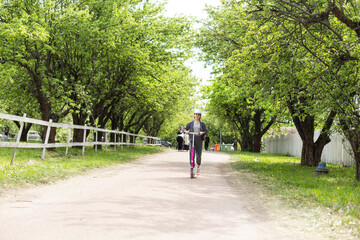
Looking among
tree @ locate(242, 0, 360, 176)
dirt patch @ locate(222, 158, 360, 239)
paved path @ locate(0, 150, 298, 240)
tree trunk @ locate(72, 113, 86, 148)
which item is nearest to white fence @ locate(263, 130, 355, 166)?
tree @ locate(242, 0, 360, 176)

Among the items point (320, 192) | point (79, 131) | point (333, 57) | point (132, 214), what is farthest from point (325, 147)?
point (132, 214)

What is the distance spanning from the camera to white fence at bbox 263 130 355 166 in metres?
17.4

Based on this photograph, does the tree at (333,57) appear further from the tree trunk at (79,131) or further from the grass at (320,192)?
the tree trunk at (79,131)

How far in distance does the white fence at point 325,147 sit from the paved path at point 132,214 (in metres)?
5.66

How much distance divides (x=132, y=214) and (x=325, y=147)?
17.0 meters

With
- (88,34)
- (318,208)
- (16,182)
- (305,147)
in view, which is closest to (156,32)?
(88,34)

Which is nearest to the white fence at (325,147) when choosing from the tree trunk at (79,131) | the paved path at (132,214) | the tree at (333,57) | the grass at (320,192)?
the tree at (333,57)

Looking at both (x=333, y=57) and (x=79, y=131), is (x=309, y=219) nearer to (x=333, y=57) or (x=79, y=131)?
(x=333, y=57)

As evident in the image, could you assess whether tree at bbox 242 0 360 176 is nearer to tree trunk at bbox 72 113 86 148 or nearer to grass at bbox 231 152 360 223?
grass at bbox 231 152 360 223

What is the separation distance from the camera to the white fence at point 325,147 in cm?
1739

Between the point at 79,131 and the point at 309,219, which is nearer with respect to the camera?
the point at 309,219

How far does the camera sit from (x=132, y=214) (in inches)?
224

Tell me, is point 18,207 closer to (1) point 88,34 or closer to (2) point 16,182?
(2) point 16,182

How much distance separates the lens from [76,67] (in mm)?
19203
